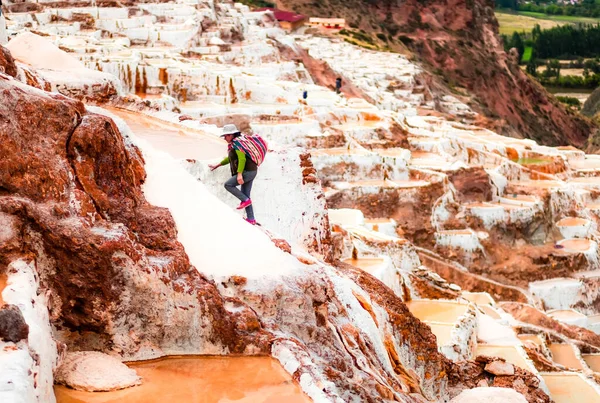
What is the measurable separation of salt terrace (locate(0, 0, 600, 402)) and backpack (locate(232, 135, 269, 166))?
1.92 metres

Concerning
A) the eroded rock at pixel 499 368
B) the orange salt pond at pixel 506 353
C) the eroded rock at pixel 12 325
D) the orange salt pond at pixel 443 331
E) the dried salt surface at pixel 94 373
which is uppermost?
the eroded rock at pixel 12 325

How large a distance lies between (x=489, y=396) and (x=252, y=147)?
3456 millimetres

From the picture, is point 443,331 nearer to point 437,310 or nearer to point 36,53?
point 437,310

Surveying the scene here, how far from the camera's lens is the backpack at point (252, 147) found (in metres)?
9.59

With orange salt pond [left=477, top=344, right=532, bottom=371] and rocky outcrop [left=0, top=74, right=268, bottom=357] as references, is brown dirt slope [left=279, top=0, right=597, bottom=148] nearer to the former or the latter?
orange salt pond [left=477, top=344, right=532, bottom=371]

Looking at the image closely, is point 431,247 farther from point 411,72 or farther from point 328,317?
point 411,72

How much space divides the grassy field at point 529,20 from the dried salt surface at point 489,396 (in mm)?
137067

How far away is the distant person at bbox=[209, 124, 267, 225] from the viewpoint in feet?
31.5

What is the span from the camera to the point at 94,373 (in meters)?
6.18

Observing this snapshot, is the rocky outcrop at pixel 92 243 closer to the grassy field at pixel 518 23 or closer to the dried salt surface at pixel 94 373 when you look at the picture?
the dried salt surface at pixel 94 373

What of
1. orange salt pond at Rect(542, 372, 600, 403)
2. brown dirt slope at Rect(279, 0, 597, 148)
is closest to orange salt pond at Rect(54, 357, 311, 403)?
orange salt pond at Rect(542, 372, 600, 403)

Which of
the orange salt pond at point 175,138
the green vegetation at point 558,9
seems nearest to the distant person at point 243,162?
the orange salt pond at point 175,138

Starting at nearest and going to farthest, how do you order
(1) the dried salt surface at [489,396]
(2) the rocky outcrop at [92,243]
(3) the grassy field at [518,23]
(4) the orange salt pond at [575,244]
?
(2) the rocky outcrop at [92,243], (1) the dried salt surface at [489,396], (4) the orange salt pond at [575,244], (3) the grassy field at [518,23]

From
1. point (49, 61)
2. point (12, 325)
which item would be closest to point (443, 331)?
point (49, 61)
